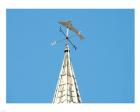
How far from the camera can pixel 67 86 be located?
14.9 metres

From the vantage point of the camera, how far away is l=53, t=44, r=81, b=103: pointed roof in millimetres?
14375

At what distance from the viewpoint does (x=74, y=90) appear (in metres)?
14.7

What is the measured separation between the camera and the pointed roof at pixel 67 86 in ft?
47.2
